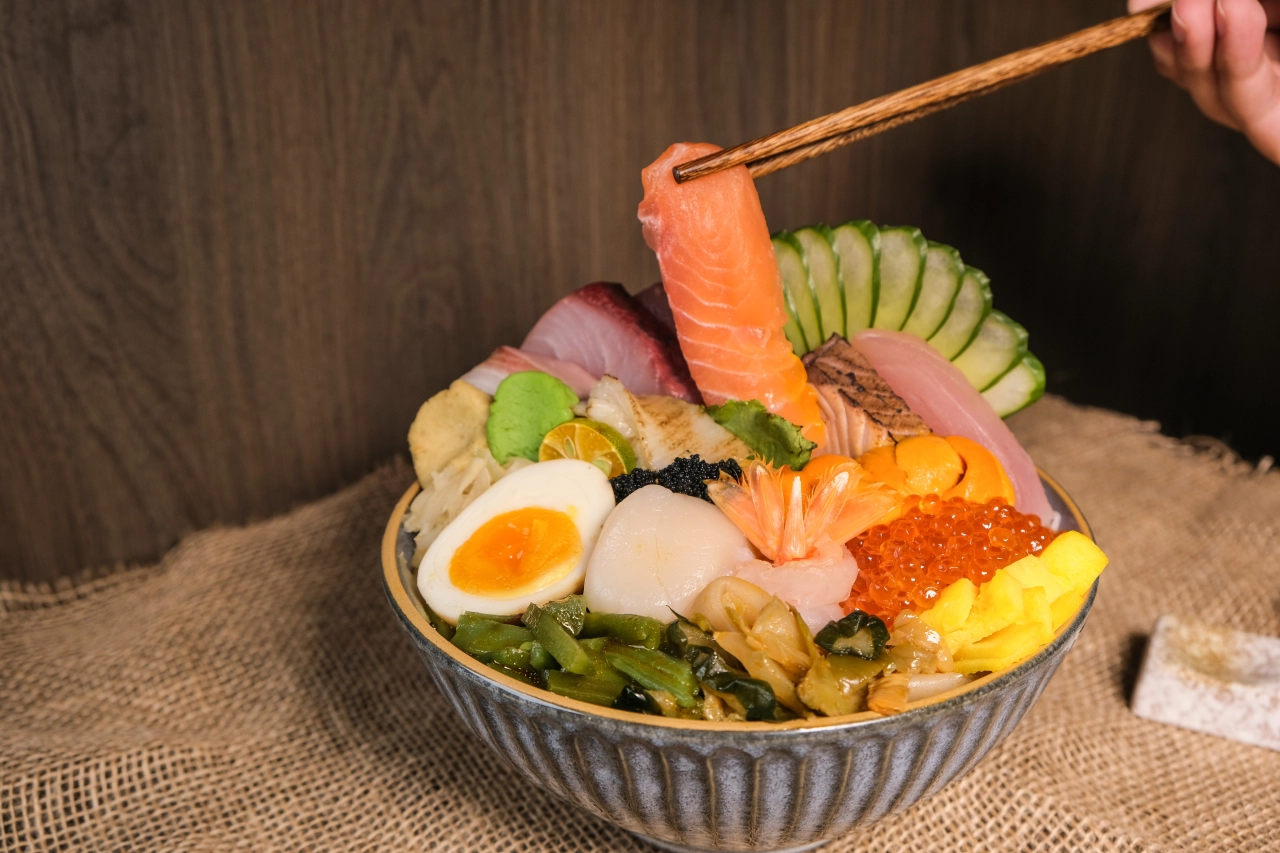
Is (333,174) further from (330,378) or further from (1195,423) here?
(1195,423)

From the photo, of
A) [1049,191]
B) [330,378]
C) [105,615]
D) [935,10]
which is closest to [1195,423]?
[1049,191]

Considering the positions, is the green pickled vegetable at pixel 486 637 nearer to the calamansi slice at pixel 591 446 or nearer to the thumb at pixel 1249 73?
the calamansi slice at pixel 591 446

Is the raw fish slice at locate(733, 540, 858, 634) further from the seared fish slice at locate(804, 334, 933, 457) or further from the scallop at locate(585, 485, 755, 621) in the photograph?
the seared fish slice at locate(804, 334, 933, 457)

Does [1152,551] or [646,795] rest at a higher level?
[646,795]

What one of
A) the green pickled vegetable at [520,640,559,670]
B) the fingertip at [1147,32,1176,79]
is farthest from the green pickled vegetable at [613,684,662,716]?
the fingertip at [1147,32,1176,79]

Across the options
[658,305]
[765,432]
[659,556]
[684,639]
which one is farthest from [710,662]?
[658,305]

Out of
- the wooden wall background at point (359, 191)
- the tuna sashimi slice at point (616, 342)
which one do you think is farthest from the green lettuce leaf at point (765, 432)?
the wooden wall background at point (359, 191)

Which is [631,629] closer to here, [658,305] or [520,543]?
[520,543]
